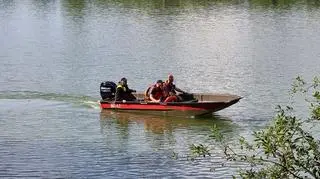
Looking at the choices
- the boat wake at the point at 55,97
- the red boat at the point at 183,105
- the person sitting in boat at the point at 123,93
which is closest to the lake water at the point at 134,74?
the boat wake at the point at 55,97

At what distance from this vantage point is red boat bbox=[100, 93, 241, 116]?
25.4 meters

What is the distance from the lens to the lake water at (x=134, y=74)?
20.1 m

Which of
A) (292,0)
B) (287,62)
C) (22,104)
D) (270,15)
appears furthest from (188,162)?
(292,0)

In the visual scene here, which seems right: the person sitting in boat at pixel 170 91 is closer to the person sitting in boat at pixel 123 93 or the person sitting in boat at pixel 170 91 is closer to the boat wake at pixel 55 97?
the person sitting in boat at pixel 123 93

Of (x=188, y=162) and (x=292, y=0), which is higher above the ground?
(x=292, y=0)

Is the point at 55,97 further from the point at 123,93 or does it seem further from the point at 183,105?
the point at 183,105

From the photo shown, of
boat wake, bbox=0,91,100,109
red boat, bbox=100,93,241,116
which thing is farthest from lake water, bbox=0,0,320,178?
red boat, bbox=100,93,241,116

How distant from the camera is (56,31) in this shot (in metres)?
56.7

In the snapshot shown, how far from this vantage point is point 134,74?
3566 centimetres

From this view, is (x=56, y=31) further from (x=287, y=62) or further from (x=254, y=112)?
(x=254, y=112)

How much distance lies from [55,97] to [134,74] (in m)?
6.90

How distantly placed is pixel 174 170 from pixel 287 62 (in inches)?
891

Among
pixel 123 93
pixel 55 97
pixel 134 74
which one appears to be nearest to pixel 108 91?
pixel 123 93

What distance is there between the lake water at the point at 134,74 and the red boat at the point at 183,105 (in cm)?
26
